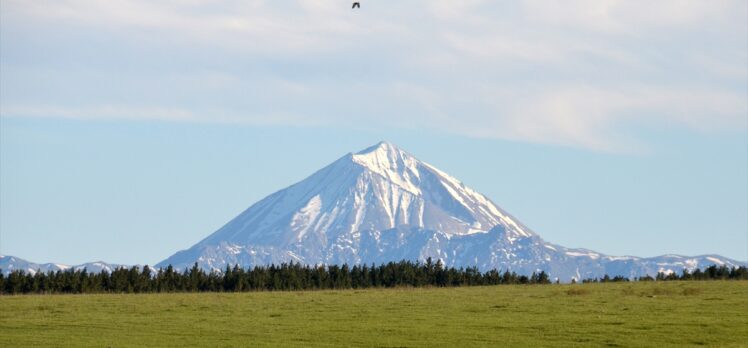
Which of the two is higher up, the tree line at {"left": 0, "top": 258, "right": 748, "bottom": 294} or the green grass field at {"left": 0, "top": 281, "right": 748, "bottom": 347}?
the tree line at {"left": 0, "top": 258, "right": 748, "bottom": 294}

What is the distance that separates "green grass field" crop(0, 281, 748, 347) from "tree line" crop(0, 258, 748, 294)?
23186 millimetres

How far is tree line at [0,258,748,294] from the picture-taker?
336 feet

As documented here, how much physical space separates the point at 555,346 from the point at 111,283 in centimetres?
6474

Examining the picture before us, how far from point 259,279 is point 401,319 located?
5028 cm

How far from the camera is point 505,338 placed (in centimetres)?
5016

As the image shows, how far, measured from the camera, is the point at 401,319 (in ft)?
194

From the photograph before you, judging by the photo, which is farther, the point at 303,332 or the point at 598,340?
the point at 303,332

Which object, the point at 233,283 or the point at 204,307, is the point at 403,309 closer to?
the point at 204,307

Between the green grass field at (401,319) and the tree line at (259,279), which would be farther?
→ the tree line at (259,279)

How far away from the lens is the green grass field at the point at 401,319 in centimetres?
5016

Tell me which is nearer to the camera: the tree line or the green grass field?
the green grass field

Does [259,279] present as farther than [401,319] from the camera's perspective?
Yes

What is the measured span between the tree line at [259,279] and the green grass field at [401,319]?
2319cm

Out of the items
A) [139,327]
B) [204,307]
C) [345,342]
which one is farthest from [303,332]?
[204,307]
